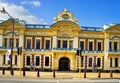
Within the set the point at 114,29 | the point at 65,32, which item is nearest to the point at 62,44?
the point at 65,32

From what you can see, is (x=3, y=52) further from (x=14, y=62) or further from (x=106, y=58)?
(x=106, y=58)

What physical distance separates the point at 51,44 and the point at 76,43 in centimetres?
497

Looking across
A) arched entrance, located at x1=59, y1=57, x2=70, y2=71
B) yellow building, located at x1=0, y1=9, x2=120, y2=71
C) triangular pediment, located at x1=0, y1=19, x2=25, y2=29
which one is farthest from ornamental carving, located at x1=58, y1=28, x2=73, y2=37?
triangular pediment, located at x1=0, y1=19, x2=25, y2=29

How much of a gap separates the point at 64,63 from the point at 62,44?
388 cm

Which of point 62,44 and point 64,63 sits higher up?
point 62,44

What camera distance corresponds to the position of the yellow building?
54.1m

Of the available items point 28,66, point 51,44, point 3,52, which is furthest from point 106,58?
point 3,52

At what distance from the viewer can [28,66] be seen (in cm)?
→ 5459

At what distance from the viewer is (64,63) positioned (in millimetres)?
55250

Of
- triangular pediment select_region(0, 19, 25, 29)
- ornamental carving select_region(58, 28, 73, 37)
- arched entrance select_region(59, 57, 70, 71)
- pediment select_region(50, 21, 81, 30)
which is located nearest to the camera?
triangular pediment select_region(0, 19, 25, 29)

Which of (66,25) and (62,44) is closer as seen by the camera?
(66,25)

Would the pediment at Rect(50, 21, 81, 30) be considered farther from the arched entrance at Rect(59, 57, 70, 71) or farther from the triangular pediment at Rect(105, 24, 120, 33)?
the arched entrance at Rect(59, 57, 70, 71)

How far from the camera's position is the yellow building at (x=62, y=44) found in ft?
177

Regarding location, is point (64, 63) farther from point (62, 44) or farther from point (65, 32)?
point (65, 32)
